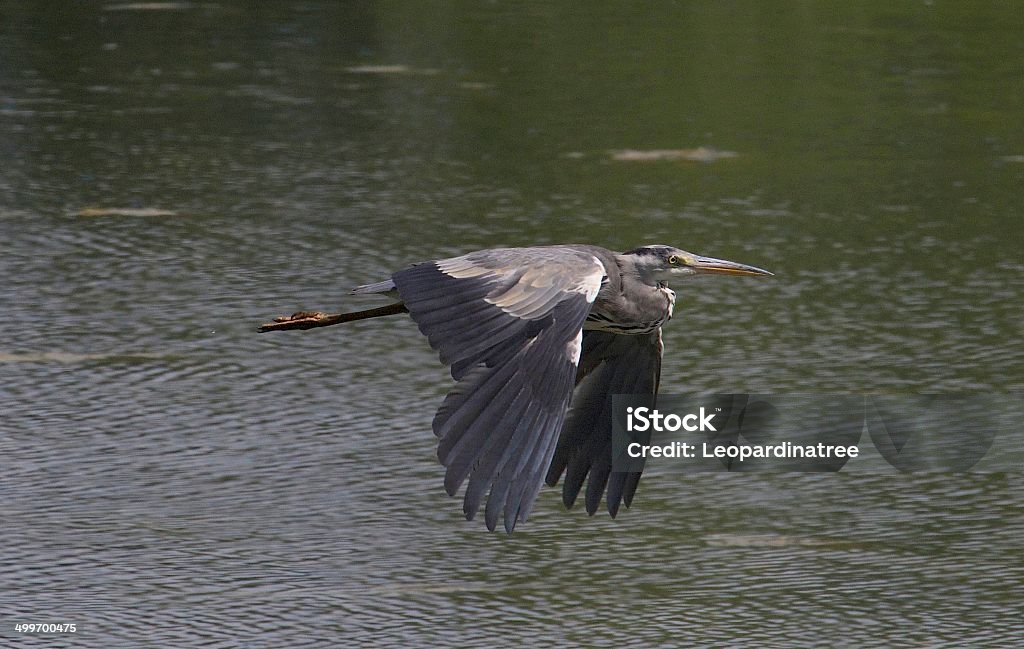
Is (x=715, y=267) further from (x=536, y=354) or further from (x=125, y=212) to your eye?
(x=125, y=212)

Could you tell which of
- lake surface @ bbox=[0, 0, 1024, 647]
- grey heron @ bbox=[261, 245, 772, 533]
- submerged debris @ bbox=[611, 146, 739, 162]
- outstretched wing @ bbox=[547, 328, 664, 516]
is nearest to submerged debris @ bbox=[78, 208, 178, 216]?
lake surface @ bbox=[0, 0, 1024, 647]

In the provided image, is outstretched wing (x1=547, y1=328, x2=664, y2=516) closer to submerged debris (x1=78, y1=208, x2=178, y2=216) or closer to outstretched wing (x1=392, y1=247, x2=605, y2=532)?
outstretched wing (x1=392, y1=247, x2=605, y2=532)

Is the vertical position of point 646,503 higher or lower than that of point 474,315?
lower

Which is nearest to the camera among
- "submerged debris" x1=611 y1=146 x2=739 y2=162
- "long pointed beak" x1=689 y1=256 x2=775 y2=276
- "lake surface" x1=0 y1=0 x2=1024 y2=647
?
"lake surface" x1=0 y1=0 x2=1024 y2=647

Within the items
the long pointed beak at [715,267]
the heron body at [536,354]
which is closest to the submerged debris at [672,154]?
the heron body at [536,354]

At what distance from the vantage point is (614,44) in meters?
10.2

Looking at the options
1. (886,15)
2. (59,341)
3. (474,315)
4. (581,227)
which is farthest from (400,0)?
(474,315)

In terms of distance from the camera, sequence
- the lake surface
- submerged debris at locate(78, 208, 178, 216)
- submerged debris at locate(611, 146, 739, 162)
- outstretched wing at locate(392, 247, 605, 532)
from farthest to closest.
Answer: submerged debris at locate(611, 146, 739, 162)
submerged debris at locate(78, 208, 178, 216)
the lake surface
outstretched wing at locate(392, 247, 605, 532)

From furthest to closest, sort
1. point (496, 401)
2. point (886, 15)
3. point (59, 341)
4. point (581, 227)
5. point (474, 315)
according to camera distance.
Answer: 1. point (886, 15)
2. point (581, 227)
3. point (59, 341)
4. point (474, 315)
5. point (496, 401)

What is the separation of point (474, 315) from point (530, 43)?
624cm

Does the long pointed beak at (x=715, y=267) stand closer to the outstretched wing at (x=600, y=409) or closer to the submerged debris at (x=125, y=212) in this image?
the outstretched wing at (x=600, y=409)

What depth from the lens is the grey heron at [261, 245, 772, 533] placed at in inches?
146

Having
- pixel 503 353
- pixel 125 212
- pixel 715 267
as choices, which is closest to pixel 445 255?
pixel 125 212

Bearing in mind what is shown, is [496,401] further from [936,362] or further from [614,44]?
[614,44]
